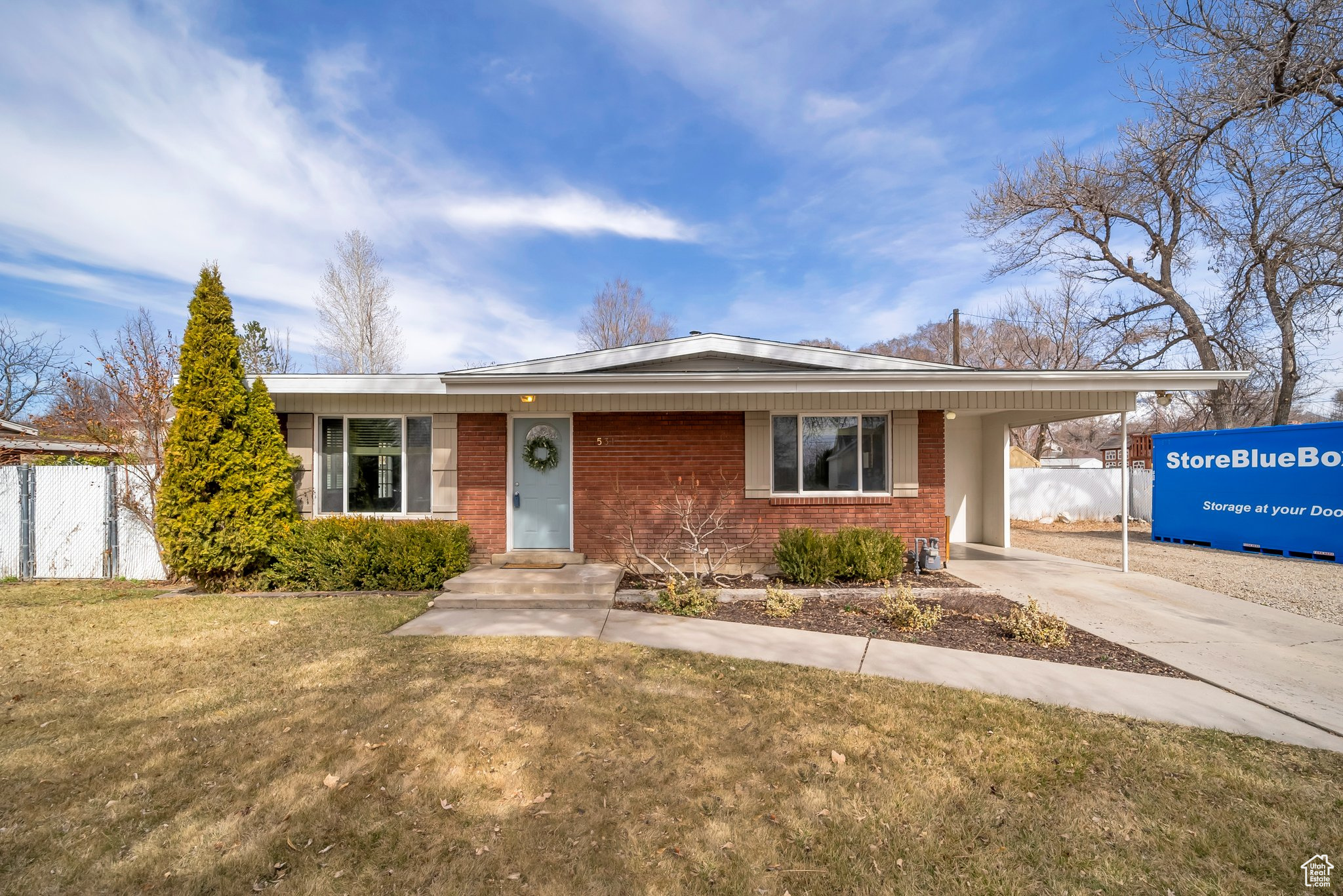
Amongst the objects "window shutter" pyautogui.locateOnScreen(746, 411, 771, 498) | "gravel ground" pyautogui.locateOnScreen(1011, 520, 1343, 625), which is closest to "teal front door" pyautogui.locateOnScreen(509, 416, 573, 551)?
"window shutter" pyautogui.locateOnScreen(746, 411, 771, 498)

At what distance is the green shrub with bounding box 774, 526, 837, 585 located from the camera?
754cm

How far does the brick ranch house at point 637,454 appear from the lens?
8.17 metres

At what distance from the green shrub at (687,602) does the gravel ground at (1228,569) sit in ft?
22.1

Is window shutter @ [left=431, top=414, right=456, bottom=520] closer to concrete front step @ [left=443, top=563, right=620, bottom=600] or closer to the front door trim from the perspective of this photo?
the front door trim

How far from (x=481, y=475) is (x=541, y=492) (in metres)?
0.90

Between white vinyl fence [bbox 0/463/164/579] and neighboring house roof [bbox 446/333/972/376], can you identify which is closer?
neighboring house roof [bbox 446/333/972/376]

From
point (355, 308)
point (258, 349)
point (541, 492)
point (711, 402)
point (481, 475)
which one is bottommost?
point (541, 492)

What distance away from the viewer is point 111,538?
8367 millimetres

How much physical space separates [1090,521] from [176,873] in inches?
831

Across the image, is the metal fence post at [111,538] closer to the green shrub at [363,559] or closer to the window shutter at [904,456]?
the green shrub at [363,559]

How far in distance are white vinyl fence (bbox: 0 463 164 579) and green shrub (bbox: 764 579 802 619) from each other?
28.8 ft

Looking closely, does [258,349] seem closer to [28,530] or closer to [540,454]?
[28,530]

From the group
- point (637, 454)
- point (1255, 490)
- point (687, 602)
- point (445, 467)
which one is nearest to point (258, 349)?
point (445, 467)

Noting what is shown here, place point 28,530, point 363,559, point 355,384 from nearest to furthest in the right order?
point 363,559 < point 355,384 < point 28,530
